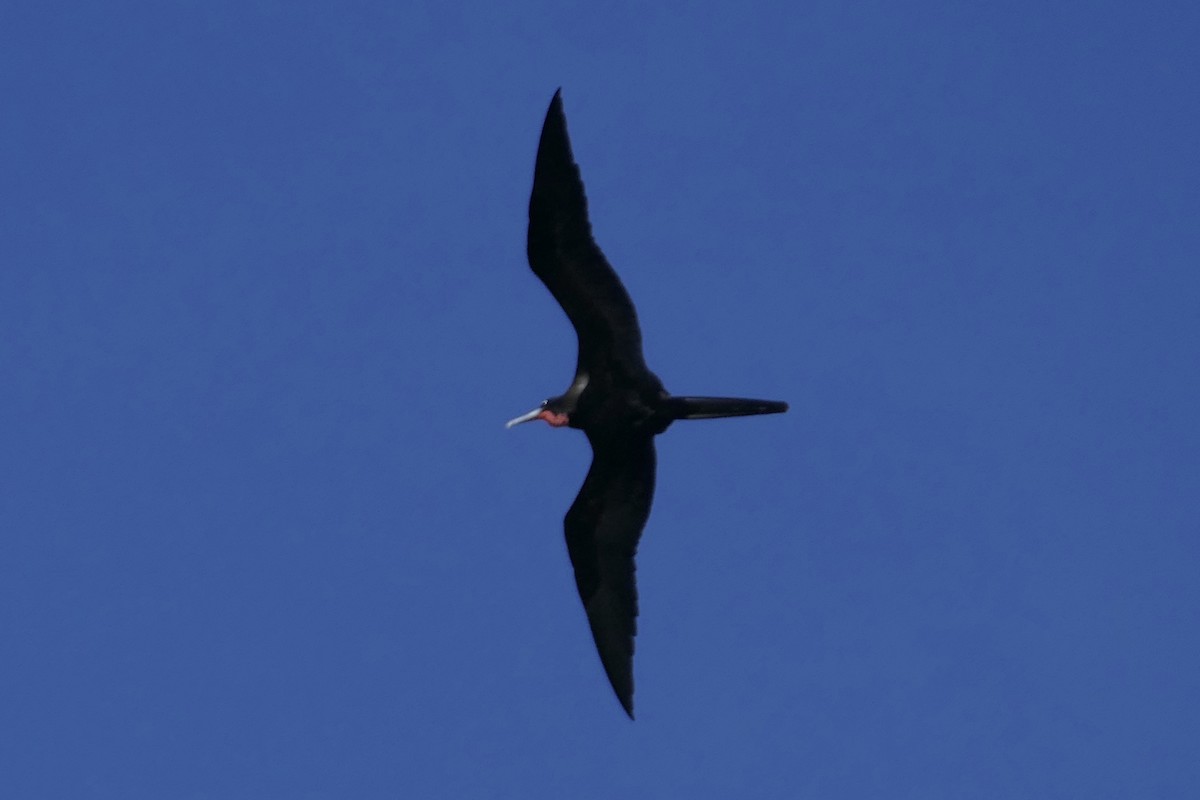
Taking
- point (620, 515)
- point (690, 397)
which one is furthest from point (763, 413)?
point (620, 515)

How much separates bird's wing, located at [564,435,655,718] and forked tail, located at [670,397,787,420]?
865mm

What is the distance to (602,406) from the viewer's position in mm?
18312

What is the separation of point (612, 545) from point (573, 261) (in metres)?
2.92

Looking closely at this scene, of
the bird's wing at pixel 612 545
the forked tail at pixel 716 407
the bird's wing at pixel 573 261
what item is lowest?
the bird's wing at pixel 612 545

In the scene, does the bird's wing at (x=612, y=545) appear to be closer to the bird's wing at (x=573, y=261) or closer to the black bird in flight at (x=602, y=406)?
the black bird in flight at (x=602, y=406)

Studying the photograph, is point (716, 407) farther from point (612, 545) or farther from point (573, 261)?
Result: point (612, 545)

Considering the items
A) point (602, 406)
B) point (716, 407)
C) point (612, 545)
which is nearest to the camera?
point (716, 407)

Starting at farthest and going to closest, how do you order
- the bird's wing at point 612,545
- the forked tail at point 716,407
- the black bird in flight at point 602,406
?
the bird's wing at point 612,545 → the black bird in flight at point 602,406 → the forked tail at point 716,407

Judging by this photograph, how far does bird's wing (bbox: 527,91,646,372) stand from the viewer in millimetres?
17547


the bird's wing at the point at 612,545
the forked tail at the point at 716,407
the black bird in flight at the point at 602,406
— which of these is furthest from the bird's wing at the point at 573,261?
the bird's wing at the point at 612,545

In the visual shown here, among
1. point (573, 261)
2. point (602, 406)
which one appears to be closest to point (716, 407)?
point (602, 406)

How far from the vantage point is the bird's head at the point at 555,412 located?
18516 mm

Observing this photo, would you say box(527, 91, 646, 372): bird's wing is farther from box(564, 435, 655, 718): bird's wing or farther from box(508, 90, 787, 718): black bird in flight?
box(564, 435, 655, 718): bird's wing

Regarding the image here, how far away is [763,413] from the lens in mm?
17438
